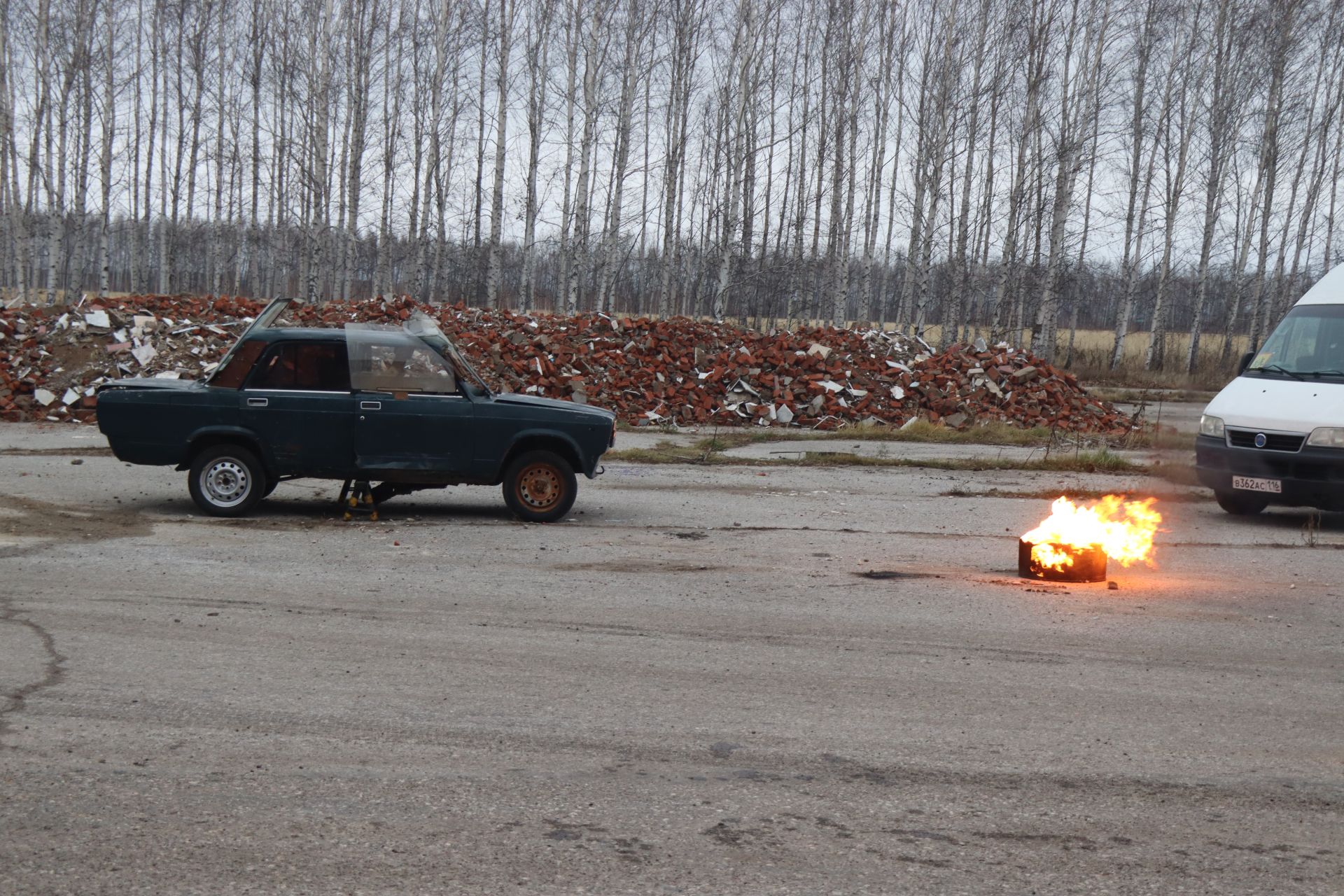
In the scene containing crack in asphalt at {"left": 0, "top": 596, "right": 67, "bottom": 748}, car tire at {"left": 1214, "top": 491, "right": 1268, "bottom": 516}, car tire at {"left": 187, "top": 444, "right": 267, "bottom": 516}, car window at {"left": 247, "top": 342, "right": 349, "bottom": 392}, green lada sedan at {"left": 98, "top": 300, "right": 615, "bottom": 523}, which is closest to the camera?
crack in asphalt at {"left": 0, "top": 596, "right": 67, "bottom": 748}

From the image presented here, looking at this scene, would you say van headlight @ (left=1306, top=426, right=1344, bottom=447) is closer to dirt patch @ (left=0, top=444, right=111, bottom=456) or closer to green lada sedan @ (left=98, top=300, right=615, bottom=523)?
green lada sedan @ (left=98, top=300, right=615, bottom=523)

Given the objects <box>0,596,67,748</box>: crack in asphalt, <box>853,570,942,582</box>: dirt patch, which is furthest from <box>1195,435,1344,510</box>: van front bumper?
<box>0,596,67,748</box>: crack in asphalt

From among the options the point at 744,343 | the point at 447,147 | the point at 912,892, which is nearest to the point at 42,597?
the point at 912,892

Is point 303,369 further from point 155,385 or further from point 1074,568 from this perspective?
point 1074,568

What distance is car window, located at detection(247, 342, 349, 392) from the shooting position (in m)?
11.4

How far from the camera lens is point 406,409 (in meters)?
11.4

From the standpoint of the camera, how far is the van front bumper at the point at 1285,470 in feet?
39.7

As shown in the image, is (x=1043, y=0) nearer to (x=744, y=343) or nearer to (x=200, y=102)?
(x=744, y=343)

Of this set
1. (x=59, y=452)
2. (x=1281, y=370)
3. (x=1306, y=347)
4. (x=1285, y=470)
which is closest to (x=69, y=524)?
(x=59, y=452)

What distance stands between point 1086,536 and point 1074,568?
42 cm

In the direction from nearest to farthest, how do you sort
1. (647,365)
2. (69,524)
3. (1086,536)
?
(1086,536)
(69,524)
(647,365)

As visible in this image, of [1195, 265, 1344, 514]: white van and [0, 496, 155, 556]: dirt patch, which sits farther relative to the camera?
[1195, 265, 1344, 514]: white van

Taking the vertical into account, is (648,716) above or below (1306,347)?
below

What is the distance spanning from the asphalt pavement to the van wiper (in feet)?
9.76
